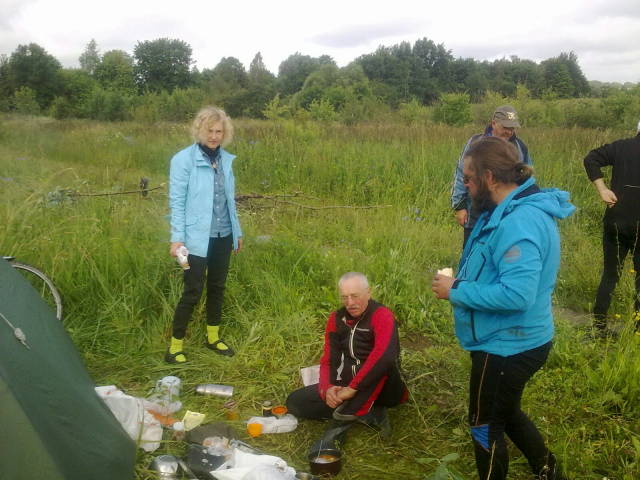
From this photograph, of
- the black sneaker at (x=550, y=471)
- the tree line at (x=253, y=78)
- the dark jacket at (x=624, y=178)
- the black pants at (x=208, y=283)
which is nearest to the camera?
the black sneaker at (x=550, y=471)

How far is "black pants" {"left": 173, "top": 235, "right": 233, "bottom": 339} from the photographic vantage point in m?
3.60

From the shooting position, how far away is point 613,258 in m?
3.97

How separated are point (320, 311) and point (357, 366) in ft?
4.09

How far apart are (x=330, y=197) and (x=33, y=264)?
4742mm

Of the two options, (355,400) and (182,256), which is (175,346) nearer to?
(182,256)

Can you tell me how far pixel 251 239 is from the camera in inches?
200

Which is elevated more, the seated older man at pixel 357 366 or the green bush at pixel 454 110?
the green bush at pixel 454 110

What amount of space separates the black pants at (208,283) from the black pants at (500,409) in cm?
201

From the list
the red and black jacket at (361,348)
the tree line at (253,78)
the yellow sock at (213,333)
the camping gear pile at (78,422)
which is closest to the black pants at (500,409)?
the red and black jacket at (361,348)

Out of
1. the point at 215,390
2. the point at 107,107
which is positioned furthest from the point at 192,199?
the point at 107,107

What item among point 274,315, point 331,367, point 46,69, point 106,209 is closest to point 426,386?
point 331,367

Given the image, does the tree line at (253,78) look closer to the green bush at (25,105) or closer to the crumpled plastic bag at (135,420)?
the green bush at (25,105)

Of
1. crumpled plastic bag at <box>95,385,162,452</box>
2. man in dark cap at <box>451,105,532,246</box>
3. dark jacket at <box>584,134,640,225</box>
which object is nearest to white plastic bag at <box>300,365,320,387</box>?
crumpled plastic bag at <box>95,385,162,452</box>

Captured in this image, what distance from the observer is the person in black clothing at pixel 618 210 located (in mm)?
3859
